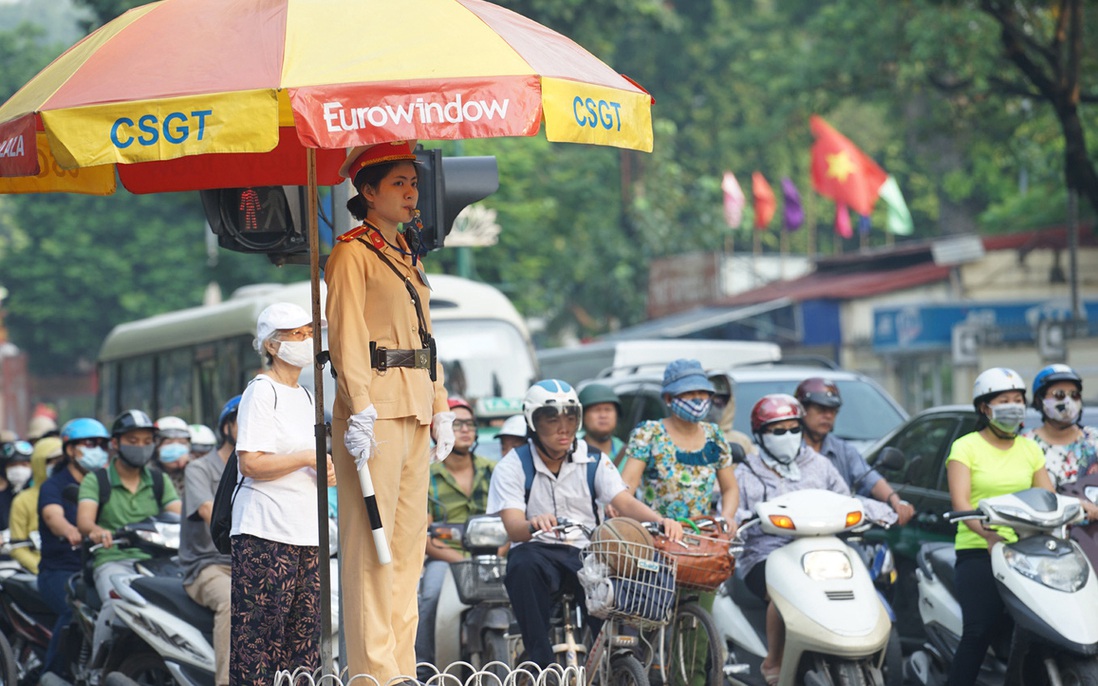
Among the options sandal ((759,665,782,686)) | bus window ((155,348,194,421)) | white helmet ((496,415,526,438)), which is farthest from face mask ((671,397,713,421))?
bus window ((155,348,194,421))

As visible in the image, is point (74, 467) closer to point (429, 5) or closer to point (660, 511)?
point (660, 511)

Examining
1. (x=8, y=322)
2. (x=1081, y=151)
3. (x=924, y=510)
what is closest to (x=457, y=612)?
(x=924, y=510)

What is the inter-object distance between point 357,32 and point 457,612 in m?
3.88

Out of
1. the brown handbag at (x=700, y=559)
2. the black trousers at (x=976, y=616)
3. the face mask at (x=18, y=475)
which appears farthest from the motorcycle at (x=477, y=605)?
the face mask at (x=18, y=475)

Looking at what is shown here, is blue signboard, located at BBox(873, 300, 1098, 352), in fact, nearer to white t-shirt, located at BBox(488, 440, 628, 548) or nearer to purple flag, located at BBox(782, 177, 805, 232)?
purple flag, located at BBox(782, 177, 805, 232)

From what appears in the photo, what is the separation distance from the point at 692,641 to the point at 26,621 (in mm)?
4779

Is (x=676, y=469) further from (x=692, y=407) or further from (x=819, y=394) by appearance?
(x=819, y=394)

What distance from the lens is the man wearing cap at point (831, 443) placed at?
9.33 meters

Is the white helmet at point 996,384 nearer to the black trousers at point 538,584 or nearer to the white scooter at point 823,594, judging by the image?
the white scooter at point 823,594

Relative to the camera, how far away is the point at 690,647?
7508 mm

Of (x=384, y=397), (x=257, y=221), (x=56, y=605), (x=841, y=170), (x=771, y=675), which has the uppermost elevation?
(x=841, y=170)

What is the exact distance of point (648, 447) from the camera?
27.1 feet

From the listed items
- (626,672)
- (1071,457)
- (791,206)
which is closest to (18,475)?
(626,672)

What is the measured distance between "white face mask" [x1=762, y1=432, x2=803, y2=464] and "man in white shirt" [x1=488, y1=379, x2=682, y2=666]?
1.18 m
